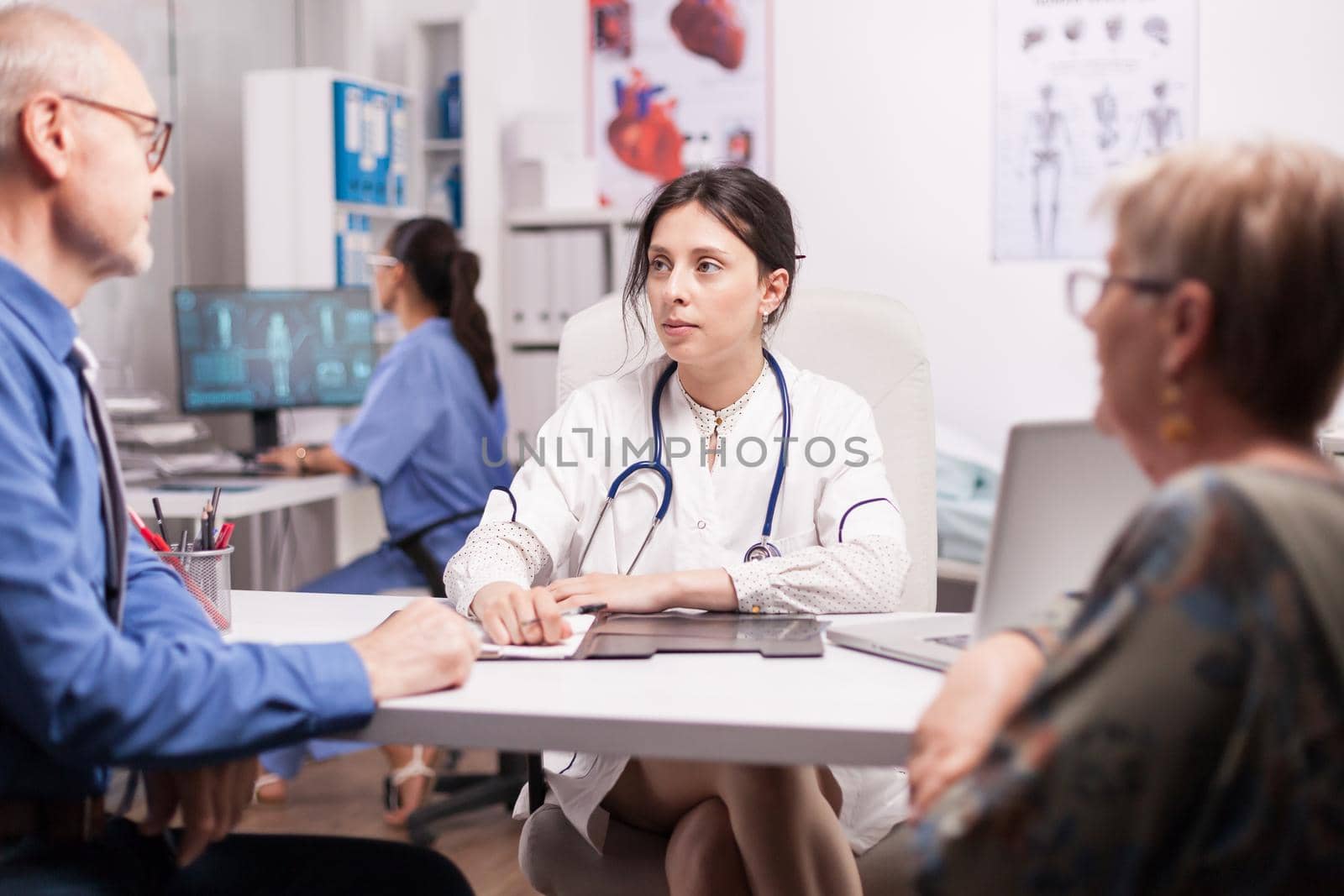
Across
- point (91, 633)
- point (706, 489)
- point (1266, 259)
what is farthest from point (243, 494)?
point (1266, 259)

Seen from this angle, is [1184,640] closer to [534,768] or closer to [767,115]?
[534,768]

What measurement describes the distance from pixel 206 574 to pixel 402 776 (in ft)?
5.47

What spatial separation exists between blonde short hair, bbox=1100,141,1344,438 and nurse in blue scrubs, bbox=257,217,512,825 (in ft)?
7.84

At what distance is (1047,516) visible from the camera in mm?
1065

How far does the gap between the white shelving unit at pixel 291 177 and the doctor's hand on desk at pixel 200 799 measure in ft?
9.74

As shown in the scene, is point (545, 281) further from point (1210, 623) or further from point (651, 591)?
point (1210, 623)

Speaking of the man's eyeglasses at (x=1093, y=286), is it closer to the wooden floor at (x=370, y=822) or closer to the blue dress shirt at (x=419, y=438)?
the wooden floor at (x=370, y=822)

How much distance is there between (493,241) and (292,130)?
0.78 m

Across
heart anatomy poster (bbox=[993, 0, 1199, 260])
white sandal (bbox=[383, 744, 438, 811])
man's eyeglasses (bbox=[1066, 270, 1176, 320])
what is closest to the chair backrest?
man's eyeglasses (bbox=[1066, 270, 1176, 320])

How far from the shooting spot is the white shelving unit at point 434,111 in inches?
177

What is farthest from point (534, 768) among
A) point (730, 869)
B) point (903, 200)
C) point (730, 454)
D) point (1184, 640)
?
point (903, 200)

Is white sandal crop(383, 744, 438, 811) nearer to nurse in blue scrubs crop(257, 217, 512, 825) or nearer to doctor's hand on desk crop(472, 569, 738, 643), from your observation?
nurse in blue scrubs crop(257, 217, 512, 825)

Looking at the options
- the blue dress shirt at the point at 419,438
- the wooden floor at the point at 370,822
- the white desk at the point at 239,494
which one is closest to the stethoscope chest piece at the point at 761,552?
the wooden floor at the point at 370,822

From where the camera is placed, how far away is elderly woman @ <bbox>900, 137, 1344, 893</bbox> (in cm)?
63
